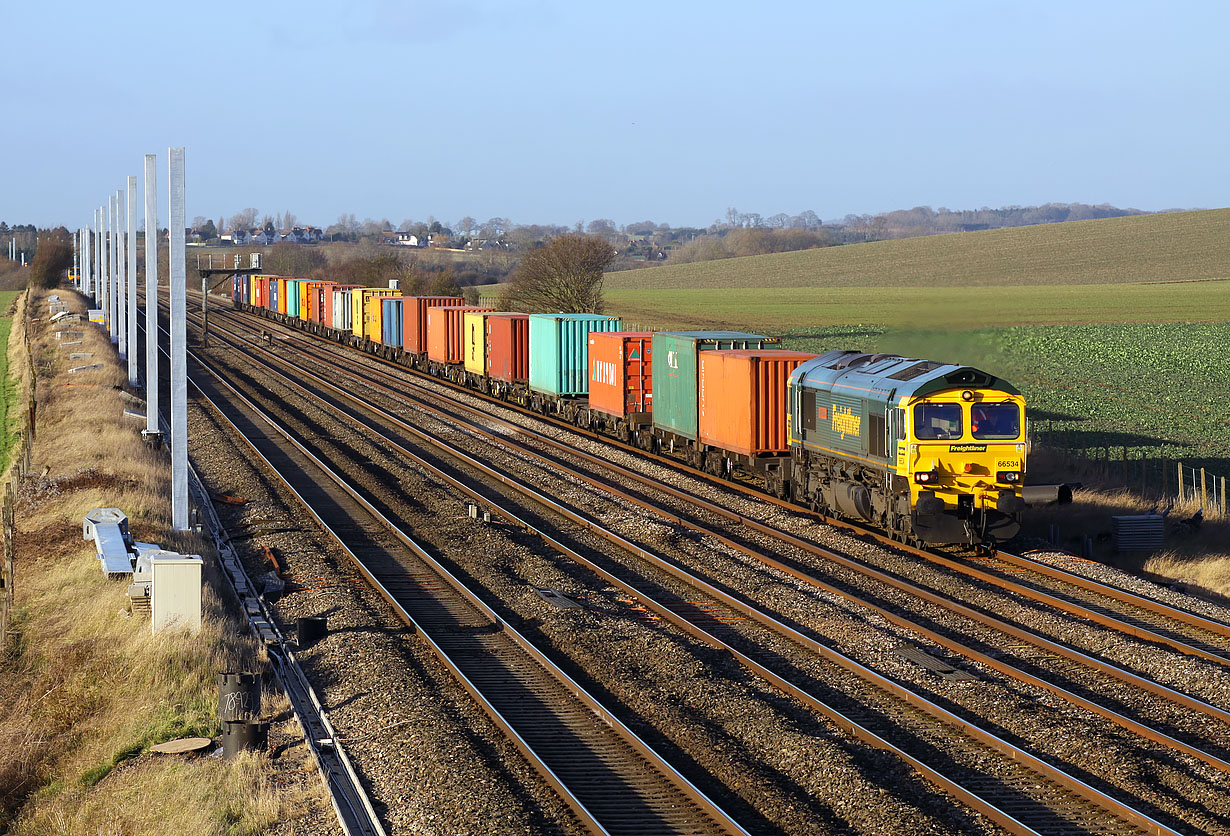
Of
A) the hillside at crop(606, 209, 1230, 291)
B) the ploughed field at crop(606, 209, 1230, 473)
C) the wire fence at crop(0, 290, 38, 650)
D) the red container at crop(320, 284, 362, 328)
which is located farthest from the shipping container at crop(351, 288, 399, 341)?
the hillside at crop(606, 209, 1230, 291)

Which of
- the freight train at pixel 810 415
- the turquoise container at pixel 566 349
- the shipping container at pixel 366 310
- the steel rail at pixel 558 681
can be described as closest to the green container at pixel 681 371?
the freight train at pixel 810 415

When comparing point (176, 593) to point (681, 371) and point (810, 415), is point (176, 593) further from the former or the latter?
point (681, 371)

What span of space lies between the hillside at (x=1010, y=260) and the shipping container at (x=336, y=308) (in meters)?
52.1

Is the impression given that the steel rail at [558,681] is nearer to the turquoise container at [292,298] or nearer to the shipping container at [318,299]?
the shipping container at [318,299]

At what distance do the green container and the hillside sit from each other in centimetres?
7652

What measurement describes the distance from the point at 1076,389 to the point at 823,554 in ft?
105

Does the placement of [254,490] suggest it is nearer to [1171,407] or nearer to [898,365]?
[898,365]

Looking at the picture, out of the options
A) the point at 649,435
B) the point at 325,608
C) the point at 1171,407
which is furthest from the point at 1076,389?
the point at 325,608

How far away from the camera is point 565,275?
7156 cm

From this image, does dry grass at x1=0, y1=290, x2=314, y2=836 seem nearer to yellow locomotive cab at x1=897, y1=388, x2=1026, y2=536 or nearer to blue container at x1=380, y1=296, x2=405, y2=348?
yellow locomotive cab at x1=897, y1=388, x2=1026, y2=536

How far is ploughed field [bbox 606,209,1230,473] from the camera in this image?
32.3m

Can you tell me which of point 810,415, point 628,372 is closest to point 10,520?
point 810,415

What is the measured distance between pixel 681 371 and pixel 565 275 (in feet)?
138

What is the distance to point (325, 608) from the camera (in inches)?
719
